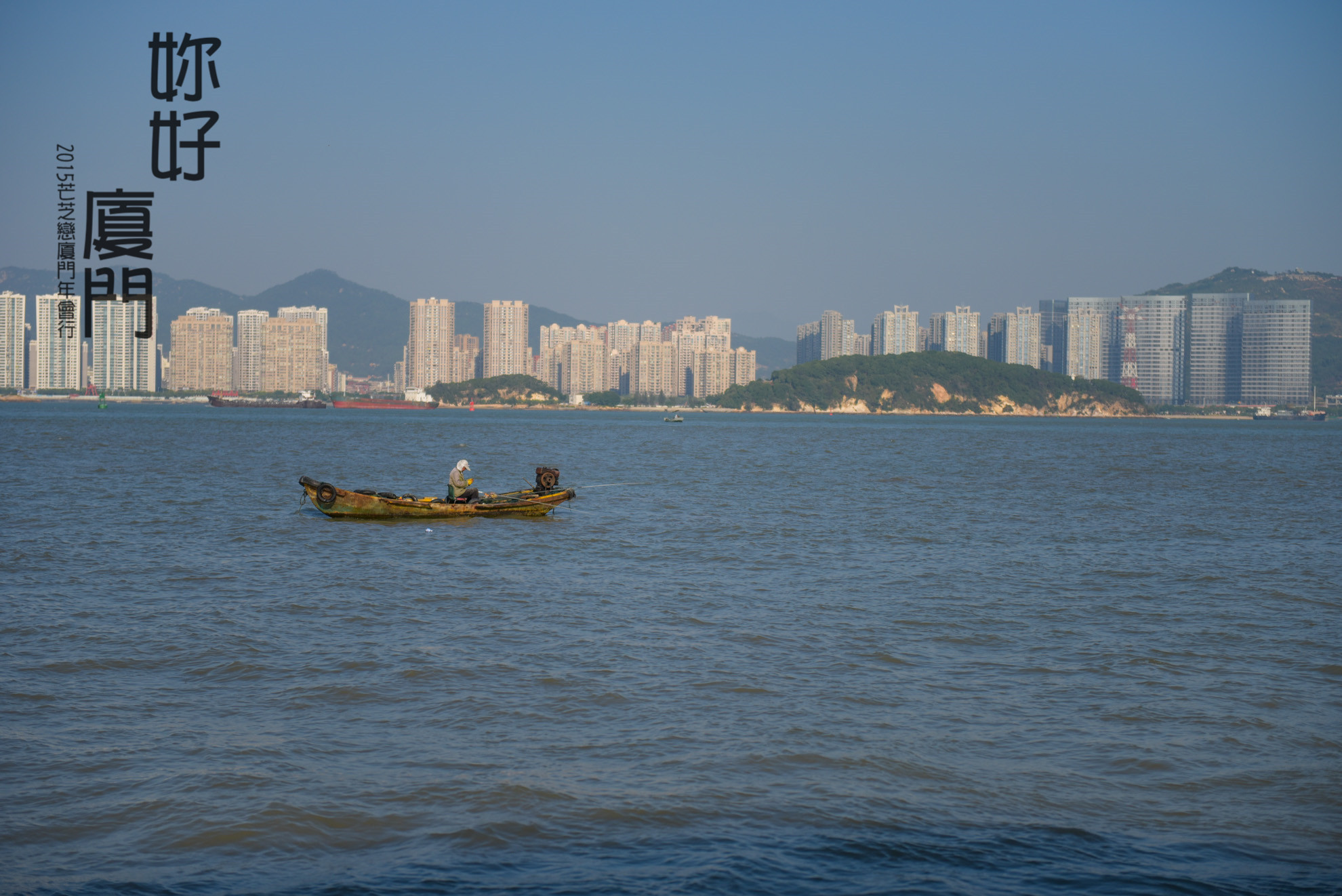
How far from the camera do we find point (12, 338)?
7288 inches

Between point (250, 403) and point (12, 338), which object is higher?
point (12, 338)

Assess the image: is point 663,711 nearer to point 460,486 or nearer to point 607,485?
point 460,486

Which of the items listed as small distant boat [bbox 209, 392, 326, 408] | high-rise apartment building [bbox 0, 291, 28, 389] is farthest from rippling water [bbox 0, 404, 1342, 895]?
high-rise apartment building [bbox 0, 291, 28, 389]

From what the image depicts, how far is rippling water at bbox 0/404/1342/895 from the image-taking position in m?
6.30

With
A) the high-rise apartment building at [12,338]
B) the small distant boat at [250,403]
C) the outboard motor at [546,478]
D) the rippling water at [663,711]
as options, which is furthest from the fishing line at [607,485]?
the high-rise apartment building at [12,338]

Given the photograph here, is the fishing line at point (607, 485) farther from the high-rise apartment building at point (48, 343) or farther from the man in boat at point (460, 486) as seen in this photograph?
the high-rise apartment building at point (48, 343)

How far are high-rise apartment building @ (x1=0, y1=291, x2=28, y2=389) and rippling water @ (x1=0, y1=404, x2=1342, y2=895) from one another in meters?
189

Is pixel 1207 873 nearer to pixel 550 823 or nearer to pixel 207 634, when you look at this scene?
pixel 550 823

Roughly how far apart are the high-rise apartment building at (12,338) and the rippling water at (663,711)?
189 m

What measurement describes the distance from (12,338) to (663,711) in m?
213

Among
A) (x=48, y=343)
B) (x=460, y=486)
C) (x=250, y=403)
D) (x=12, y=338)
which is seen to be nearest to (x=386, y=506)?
(x=460, y=486)

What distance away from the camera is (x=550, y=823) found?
671cm

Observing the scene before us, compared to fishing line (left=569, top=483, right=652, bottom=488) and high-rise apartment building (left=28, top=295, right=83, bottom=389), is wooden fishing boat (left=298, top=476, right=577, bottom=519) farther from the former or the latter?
high-rise apartment building (left=28, top=295, right=83, bottom=389)

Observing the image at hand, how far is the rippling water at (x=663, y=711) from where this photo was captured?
6.30 meters
